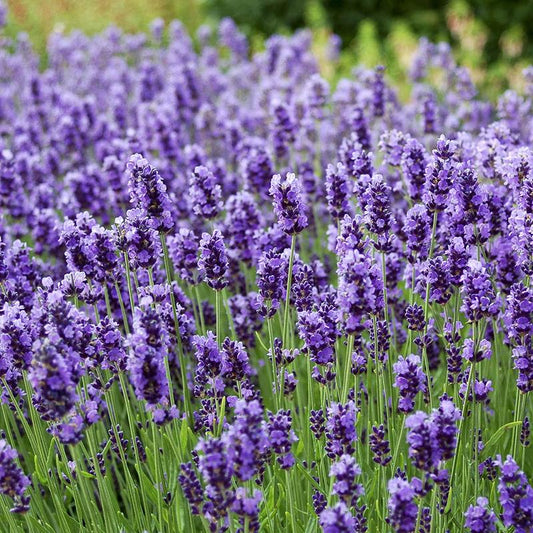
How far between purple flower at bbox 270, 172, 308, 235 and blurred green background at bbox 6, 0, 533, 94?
8.11 meters

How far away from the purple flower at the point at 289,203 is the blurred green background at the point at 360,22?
26.6 ft

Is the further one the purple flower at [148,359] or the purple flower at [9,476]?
the purple flower at [9,476]

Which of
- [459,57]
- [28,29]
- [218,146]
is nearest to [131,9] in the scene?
[28,29]

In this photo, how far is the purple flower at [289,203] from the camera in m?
3.07

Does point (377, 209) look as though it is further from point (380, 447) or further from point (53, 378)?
point (53, 378)

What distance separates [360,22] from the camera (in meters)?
13.9

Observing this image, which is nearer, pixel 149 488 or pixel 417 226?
pixel 149 488

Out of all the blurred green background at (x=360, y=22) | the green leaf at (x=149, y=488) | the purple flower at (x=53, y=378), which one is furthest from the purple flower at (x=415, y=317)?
the blurred green background at (x=360, y=22)

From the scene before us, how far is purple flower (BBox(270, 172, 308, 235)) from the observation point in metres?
3.07

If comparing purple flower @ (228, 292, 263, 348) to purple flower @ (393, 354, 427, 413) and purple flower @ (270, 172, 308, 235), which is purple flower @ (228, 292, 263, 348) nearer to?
purple flower @ (270, 172, 308, 235)

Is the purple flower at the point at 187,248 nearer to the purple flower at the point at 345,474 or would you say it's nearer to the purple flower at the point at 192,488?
the purple flower at the point at 192,488

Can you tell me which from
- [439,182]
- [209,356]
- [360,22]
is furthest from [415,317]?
[360,22]

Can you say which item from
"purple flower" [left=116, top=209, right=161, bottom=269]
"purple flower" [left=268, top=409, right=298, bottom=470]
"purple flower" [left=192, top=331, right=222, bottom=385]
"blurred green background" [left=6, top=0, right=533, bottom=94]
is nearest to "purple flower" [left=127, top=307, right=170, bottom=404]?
"purple flower" [left=268, top=409, right=298, bottom=470]

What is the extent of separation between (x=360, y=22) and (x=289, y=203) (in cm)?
1153
